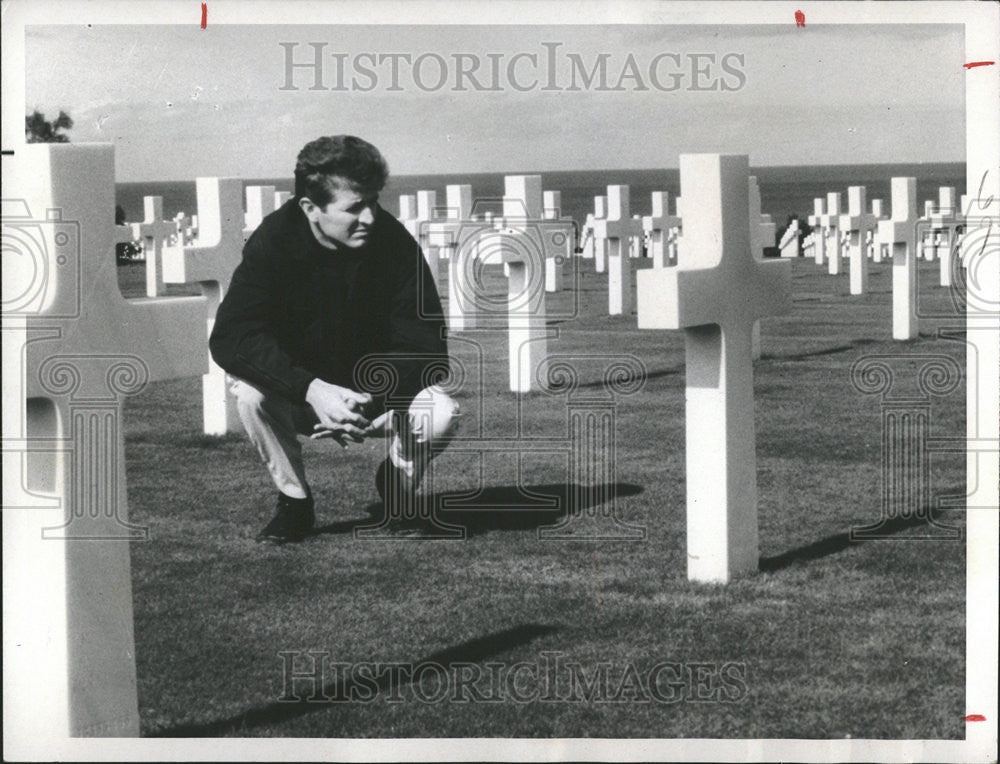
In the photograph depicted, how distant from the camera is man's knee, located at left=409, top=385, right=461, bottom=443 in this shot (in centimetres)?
540

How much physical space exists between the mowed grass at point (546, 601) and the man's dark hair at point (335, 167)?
106 centimetres

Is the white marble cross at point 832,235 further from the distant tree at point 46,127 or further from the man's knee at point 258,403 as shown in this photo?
the distant tree at point 46,127

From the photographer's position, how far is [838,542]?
572 centimetres

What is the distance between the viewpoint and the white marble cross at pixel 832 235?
50.6 ft

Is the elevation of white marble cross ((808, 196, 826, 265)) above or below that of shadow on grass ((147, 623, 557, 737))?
above

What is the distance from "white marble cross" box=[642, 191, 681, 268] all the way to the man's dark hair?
7996 mm

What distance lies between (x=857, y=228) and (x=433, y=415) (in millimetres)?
9123

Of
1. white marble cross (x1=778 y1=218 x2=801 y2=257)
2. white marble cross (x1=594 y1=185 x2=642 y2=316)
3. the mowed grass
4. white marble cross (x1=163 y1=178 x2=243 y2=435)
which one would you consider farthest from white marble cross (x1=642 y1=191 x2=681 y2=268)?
white marble cross (x1=163 y1=178 x2=243 y2=435)

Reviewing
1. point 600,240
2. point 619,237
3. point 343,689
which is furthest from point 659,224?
point 343,689

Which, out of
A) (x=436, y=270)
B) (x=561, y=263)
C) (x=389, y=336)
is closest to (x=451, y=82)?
(x=389, y=336)

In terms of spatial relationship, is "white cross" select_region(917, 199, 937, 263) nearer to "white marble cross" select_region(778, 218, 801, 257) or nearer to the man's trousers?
"white marble cross" select_region(778, 218, 801, 257)

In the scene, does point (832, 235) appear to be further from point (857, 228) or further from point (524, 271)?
point (524, 271)

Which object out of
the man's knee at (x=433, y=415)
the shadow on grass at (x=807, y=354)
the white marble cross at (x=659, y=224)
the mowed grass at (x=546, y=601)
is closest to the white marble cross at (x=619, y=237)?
the white marble cross at (x=659, y=224)

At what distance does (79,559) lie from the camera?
3850 millimetres
